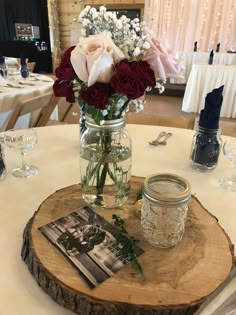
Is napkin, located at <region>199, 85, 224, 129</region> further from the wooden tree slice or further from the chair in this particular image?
the chair

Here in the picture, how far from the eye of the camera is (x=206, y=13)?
16.7 ft

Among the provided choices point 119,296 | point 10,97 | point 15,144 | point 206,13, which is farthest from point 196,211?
point 206,13

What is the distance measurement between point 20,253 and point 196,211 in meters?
0.45

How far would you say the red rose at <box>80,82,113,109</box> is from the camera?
22.1 inches

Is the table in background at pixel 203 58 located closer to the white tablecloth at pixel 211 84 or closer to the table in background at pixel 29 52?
the white tablecloth at pixel 211 84

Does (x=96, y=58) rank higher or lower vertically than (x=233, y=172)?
higher

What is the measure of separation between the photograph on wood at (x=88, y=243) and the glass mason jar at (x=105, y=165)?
2.3 inches

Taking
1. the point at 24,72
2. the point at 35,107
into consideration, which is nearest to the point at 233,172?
the point at 35,107

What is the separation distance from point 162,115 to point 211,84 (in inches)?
54.3

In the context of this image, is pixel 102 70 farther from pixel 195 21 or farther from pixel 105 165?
pixel 195 21

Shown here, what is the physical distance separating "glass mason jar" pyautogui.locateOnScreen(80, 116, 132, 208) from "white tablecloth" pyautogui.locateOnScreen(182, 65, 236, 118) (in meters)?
3.36

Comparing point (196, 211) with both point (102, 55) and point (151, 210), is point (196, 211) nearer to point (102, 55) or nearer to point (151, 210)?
point (151, 210)

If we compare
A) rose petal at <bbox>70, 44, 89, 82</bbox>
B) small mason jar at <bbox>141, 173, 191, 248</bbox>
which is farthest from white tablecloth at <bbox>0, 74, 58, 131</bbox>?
small mason jar at <bbox>141, 173, 191, 248</bbox>

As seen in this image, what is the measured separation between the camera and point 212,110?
94 centimetres
